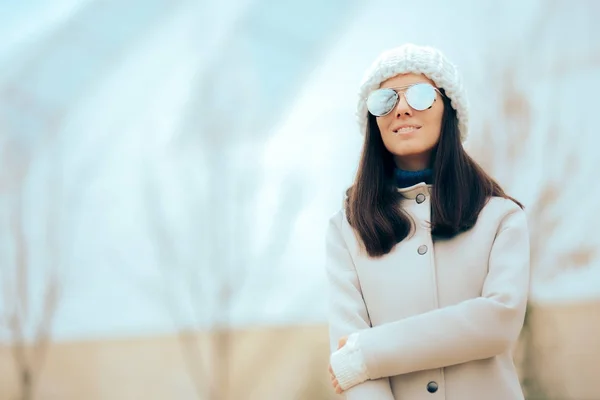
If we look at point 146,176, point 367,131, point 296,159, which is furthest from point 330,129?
point 367,131

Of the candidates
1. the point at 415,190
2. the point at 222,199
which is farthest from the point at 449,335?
the point at 222,199

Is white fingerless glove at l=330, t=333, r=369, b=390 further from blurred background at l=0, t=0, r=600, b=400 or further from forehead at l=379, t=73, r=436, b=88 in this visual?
blurred background at l=0, t=0, r=600, b=400

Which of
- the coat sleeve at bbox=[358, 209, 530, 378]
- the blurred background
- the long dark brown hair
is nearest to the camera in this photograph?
the coat sleeve at bbox=[358, 209, 530, 378]

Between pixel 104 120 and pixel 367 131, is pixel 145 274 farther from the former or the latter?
pixel 367 131

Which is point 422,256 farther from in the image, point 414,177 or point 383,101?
point 383,101

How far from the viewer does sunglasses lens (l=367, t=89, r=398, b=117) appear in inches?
50.4

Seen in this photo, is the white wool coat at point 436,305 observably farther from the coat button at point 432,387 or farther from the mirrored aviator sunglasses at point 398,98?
the mirrored aviator sunglasses at point 398,98

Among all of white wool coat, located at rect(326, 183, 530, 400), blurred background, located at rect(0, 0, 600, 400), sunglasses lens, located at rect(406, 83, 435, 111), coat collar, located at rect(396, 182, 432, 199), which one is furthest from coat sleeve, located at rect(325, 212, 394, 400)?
blurred background, located at rect(0, 0, 600, 400)

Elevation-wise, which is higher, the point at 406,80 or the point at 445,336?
the point at 406,80

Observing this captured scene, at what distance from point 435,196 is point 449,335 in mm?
235

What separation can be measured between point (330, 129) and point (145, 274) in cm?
116

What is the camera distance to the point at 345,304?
1244 mm

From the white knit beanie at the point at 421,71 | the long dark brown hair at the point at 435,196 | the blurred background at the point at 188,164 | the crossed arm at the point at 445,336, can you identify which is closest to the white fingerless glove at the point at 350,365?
the crossed arm at the point at 445,336

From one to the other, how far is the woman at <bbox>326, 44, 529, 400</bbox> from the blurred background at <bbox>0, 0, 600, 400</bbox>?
2431 mm
